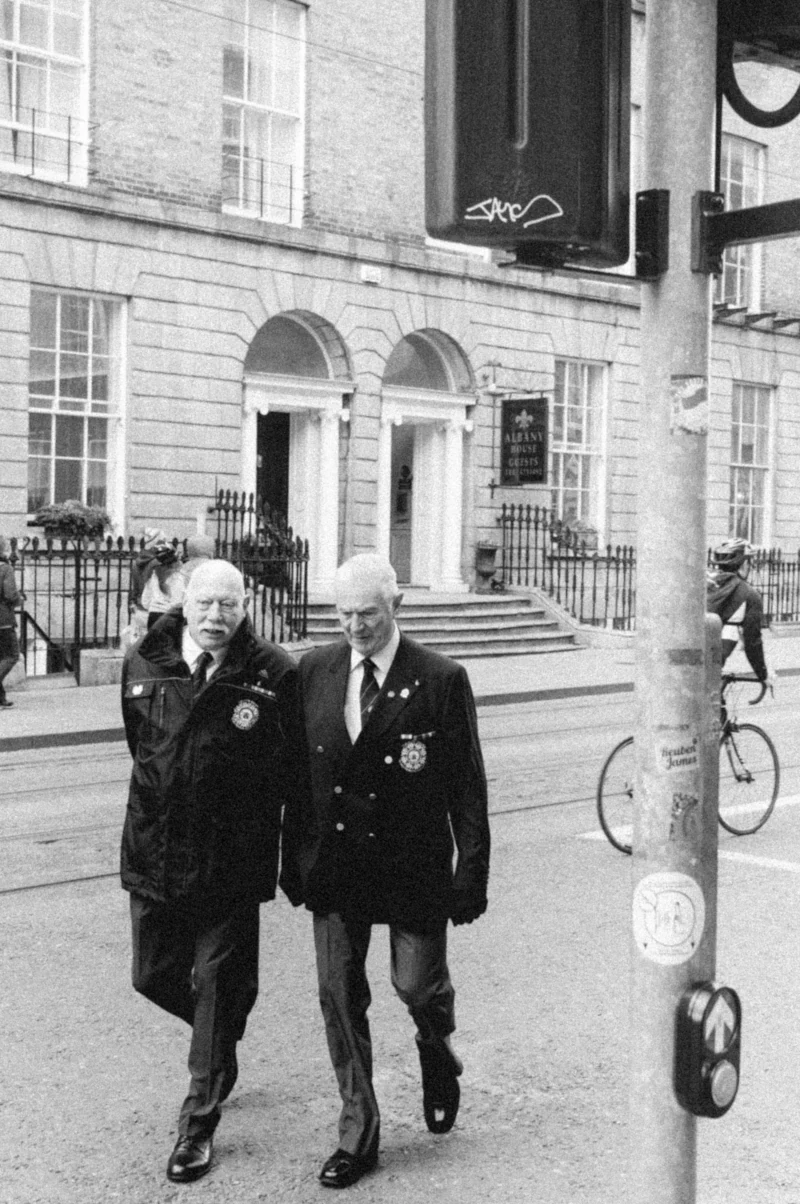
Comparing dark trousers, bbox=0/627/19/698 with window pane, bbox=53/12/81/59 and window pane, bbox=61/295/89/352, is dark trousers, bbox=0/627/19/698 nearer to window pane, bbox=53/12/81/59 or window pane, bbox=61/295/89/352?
window pane, bbox=61/295/89/352

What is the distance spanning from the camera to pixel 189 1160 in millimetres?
4531

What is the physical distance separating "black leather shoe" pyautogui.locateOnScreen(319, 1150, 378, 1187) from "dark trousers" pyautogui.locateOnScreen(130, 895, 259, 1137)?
38 cm

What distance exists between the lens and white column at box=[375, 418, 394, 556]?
23953mm

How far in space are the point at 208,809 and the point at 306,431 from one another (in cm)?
1908

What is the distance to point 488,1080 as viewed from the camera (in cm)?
537

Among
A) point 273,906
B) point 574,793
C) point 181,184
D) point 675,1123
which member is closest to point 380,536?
point 181,184

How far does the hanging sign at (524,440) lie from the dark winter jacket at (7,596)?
36.4ft

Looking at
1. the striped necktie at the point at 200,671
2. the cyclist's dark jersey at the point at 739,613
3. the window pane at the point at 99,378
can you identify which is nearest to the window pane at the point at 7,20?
the window pane at the point at 99,378

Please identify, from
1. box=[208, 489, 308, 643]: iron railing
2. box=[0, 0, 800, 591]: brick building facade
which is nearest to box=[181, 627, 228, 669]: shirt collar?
box=[0, 0, 800, 591]: brick building facade

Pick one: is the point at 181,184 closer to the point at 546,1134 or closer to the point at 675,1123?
the point at 546,1134

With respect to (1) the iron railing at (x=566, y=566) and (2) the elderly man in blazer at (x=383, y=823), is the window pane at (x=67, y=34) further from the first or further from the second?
(2) the elderly man in blazer at (x=383, y=823)

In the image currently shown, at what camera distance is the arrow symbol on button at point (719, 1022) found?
9.68 feet

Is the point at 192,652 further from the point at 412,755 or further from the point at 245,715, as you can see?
the point at 412,755

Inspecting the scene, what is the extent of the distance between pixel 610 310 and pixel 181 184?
29.4 ft
